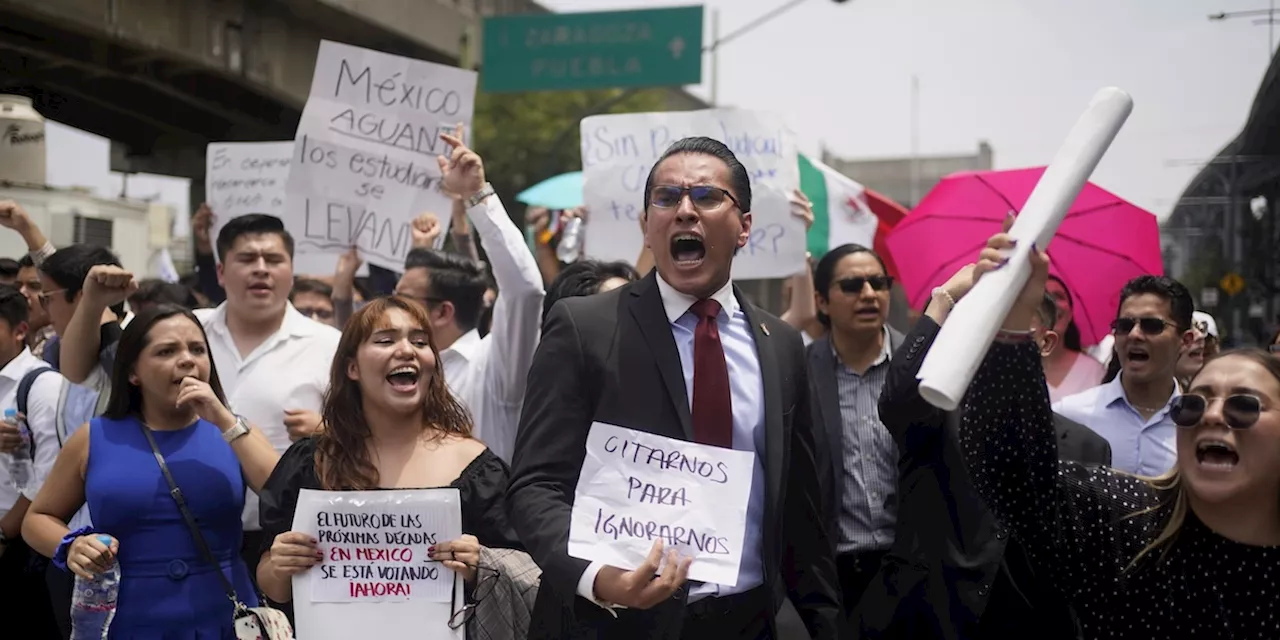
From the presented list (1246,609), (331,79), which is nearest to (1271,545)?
(1246,609)

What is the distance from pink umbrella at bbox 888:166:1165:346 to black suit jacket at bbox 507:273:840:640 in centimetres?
314

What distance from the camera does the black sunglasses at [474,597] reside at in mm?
3633

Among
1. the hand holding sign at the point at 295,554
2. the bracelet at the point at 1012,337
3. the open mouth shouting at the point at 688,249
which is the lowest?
the hand holding sign at the point at 295,554

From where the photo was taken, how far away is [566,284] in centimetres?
471

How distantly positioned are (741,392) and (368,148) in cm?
393

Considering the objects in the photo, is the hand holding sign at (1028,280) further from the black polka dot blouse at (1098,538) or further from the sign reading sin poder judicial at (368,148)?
the sign reading sin poder judicial at (368,148)

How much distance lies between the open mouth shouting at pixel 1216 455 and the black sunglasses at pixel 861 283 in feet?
7.78

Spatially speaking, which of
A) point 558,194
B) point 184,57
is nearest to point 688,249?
point 558,194

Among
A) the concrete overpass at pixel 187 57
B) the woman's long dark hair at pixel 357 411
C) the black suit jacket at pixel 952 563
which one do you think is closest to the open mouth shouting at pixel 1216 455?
the black suit jacket at pixel 952 563

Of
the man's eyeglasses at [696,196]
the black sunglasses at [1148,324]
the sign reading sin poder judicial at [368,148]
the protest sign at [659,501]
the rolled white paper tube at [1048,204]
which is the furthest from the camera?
the sign reading sin poder judicial at [368,148]

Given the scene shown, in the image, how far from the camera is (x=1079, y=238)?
5.98 metres

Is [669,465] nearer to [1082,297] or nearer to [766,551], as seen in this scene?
[766,551]

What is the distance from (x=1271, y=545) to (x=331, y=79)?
5034 millimetres

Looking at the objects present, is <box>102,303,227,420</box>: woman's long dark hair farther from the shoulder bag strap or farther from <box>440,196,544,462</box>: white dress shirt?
<box>440,196,544,462</box>: white dress shirt
